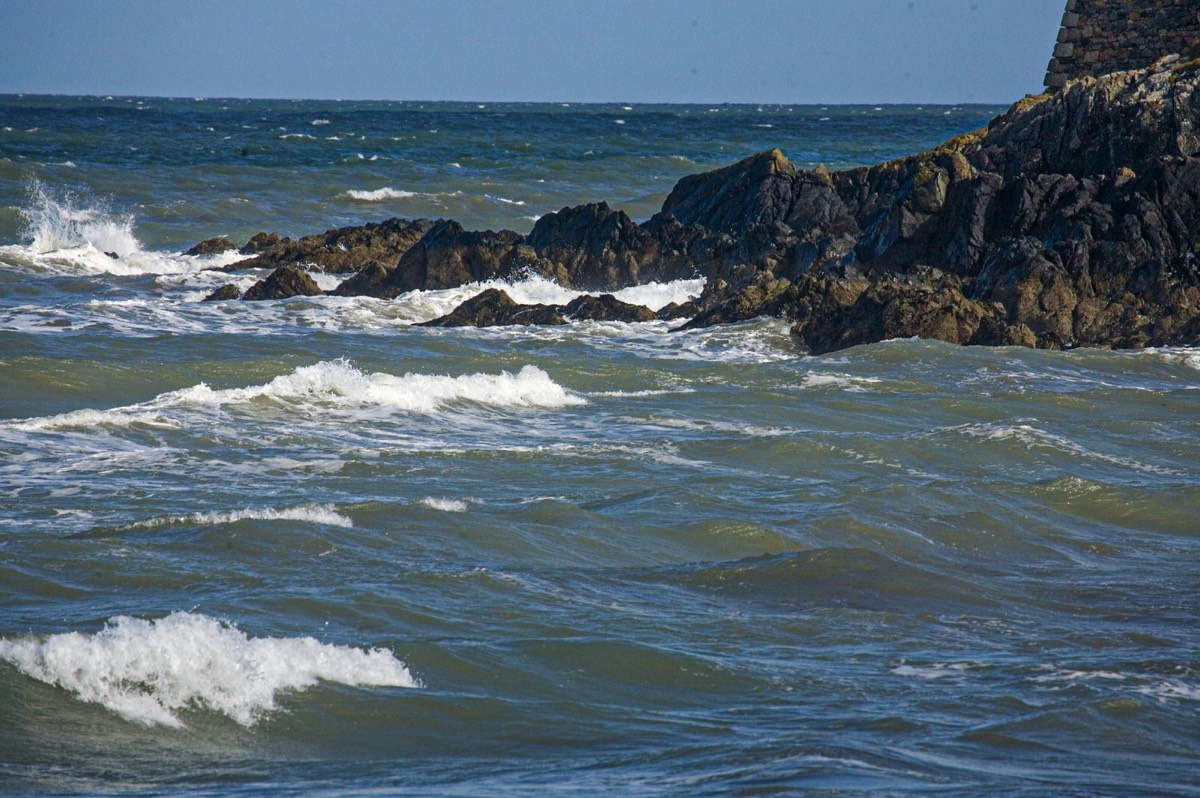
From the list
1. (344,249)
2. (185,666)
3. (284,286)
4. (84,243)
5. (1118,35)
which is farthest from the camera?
(84,243)

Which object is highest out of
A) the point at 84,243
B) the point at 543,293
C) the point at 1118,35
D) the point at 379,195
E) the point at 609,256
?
the point at 1118,35

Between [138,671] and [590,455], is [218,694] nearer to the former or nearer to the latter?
[138,671]

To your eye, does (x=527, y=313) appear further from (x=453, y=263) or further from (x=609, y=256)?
(x=609, y=256)

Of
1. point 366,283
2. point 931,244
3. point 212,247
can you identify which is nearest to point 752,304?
point 931,244

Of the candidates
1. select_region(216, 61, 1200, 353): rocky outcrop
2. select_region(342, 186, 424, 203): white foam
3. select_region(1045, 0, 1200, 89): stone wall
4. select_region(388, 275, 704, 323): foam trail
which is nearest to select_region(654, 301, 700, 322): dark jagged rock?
select_region(216, 61, 1200, 353): rocky outcrop

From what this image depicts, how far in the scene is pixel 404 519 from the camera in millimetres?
9148

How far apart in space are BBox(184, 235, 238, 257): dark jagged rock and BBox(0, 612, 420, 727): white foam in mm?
22435

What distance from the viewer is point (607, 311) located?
20.5 m

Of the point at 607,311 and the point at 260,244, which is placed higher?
the point at 260,244

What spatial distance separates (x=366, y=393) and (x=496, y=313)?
6.43m

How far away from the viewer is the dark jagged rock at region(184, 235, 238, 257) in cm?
2809

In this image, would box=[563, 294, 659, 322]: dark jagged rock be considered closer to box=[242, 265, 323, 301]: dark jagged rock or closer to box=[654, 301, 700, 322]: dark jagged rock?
box=[654, 301, 700, 322]: dark jagged rock

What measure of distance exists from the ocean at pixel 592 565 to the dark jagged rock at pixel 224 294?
10.3ft

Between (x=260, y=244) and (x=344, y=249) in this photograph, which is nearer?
(x=344, y=249)
